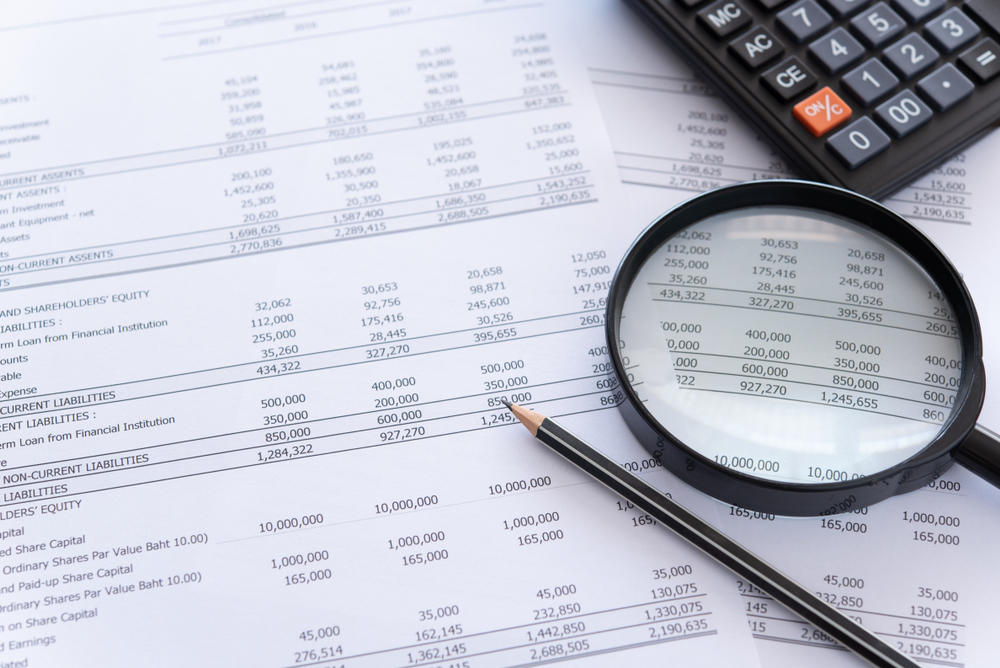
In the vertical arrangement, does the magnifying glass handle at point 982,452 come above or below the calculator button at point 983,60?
below

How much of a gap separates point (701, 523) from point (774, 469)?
0.06 metres

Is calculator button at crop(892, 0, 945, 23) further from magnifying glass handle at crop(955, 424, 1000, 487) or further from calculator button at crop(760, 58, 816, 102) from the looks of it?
magnifying glass handle at crop(955, 424, 1000, 487)

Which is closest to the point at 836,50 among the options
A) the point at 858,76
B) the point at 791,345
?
the point at 858,76

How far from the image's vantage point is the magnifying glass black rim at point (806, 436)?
1.74 feet

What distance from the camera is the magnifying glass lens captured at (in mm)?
546

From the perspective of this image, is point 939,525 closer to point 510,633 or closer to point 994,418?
point 994,418

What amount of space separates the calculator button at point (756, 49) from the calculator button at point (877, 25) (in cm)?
6

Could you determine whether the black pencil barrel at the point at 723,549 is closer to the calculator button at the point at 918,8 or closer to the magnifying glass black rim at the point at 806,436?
the magnifying glass black rim at the point at 806,436

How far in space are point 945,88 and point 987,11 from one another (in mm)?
81

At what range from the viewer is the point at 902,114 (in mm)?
650

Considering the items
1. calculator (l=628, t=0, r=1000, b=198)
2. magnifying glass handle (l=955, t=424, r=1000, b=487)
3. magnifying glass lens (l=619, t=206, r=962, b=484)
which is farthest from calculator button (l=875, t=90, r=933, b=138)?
magnifying glass handle (l=955, t=424, r=1000, b=487)

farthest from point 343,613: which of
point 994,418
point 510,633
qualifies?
point 994,418

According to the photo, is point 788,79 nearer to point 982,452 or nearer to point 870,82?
point 870,82

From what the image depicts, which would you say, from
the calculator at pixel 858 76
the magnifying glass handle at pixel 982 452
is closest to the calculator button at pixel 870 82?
the calculator at pixel 858 76
